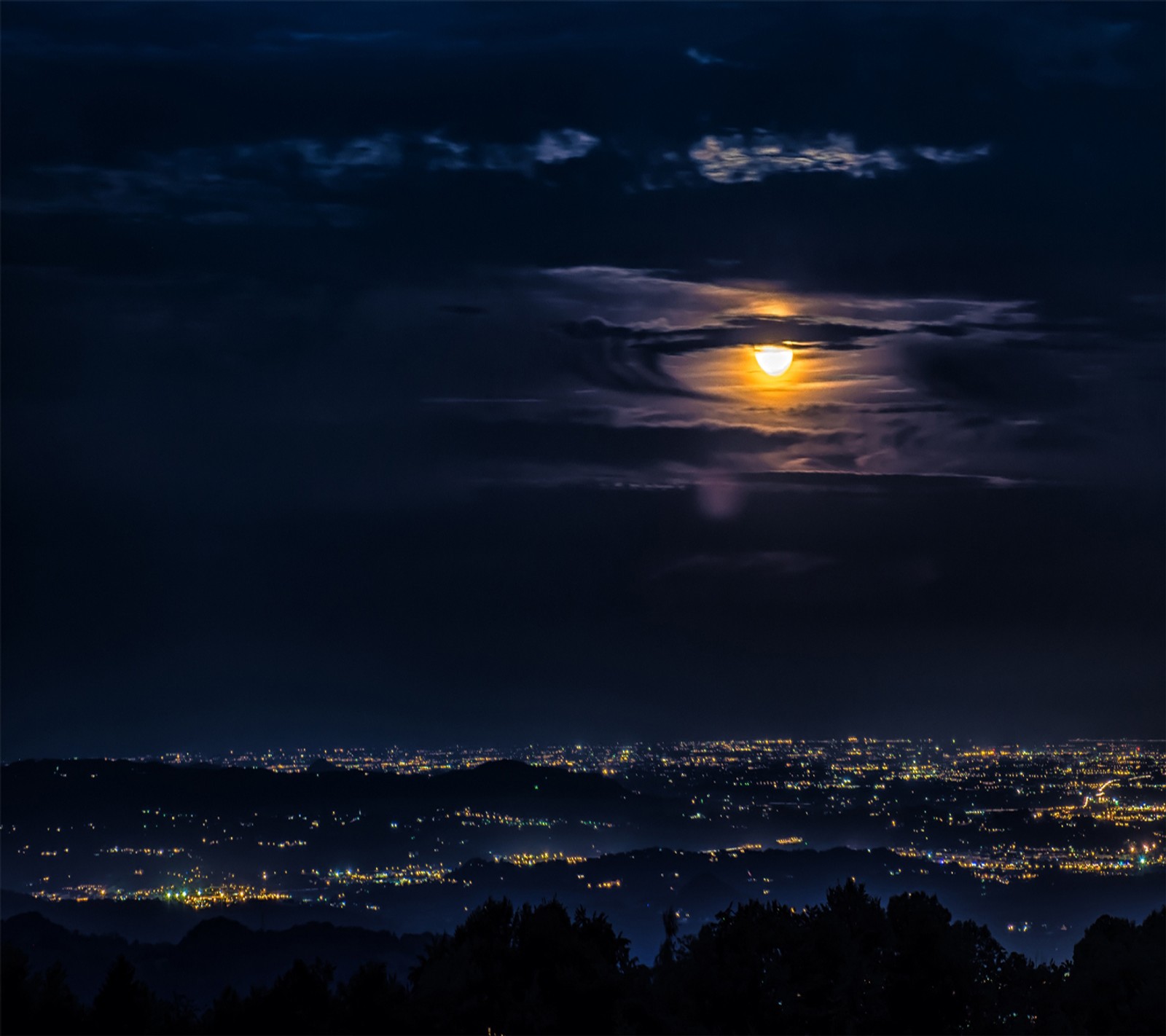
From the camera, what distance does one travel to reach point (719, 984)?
94.9ft

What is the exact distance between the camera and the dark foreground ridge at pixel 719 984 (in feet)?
85.1

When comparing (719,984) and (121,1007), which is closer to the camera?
(121,1007)

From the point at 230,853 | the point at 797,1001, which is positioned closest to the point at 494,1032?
the point at 797,1001

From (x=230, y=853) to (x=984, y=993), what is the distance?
14062 cm

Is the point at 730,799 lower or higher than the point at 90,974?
higher

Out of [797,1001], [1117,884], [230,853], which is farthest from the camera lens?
[230,853]

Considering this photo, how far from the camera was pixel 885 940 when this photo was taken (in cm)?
2936

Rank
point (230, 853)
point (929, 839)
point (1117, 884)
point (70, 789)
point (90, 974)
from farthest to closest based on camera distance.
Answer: point (70, 789) → point (230, 853) → point (929, 839) → point (1117, 884) → point (90, 974)

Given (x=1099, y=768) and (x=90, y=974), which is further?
(x=1099, y=768)

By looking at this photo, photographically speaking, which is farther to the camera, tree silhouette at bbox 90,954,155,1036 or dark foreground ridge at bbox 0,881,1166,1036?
dark foreground ridge at bbox 0,881,1166,1036

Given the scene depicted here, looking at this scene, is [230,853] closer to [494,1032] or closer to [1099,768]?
[1099,768]

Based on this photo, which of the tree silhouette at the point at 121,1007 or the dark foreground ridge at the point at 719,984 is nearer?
the tree silhouette at the point at 121,1007

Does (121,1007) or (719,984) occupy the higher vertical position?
(121,1007)

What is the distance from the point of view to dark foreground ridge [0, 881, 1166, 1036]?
85.1ft
